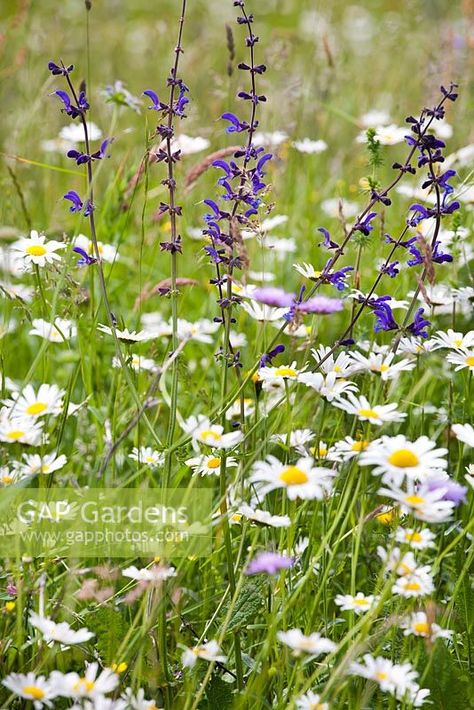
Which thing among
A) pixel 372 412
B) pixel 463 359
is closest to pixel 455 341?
pixel 463 359

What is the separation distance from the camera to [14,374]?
2469 millimetres

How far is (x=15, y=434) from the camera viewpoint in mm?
1362

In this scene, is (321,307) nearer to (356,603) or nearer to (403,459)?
(403,459)

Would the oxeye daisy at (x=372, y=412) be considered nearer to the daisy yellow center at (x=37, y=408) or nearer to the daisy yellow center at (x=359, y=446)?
the daisy yellow center at (x=359, y=446)

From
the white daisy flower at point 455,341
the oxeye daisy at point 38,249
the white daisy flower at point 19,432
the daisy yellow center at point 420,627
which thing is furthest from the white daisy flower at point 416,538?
the oxeye daisy at point 38,249

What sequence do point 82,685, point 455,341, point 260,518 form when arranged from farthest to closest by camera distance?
1. point 455,341
2. point 260,518
3. point 82,685

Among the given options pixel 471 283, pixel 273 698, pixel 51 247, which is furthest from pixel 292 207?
pixel 273 698

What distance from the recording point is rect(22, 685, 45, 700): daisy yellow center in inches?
43.7

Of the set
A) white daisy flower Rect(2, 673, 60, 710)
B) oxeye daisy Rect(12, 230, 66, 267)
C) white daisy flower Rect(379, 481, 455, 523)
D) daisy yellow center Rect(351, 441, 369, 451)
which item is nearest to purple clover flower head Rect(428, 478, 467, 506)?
white daisy flower Rect(379, 481, 455, 523)

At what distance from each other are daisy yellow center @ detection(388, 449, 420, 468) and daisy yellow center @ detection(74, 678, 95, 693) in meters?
0.49

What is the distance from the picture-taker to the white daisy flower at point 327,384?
55.9 inches

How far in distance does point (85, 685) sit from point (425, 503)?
502 mm

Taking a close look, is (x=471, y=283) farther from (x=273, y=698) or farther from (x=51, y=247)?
(x=273, y=698)

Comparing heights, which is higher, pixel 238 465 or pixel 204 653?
pixel 238 465
